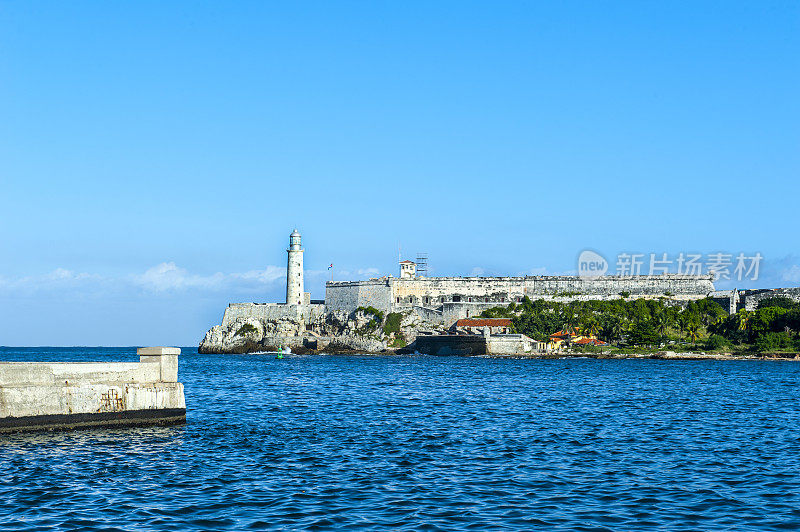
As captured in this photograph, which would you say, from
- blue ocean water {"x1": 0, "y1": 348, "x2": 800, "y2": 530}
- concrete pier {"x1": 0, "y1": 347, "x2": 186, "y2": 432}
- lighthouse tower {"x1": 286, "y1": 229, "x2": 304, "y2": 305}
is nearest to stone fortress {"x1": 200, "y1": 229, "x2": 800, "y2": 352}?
lighthouse tower {"x1": 286, "y1": 229, "x2": 304, "y2": 305}

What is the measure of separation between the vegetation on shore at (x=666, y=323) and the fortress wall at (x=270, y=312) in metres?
30.0

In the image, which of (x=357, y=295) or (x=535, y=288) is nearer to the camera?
(x=535, y=288)

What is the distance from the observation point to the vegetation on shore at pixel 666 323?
105375 millimetres

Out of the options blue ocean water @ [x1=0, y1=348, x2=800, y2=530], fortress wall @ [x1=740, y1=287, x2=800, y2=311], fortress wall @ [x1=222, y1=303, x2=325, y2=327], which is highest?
fortress wall @ [x1=740, y1=287, x2=800, y2=311]

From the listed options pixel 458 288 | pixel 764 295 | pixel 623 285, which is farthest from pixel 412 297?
pixel 764 295

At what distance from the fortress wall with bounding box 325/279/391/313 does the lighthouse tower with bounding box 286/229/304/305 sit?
277 inches

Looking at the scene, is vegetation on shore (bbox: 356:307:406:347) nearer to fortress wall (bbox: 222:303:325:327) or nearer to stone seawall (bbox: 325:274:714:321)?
stone seawall (bbox: 325:274:714:321)

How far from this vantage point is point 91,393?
85.6 feet

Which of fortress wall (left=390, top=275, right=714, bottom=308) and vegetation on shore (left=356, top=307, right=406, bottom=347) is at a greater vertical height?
fortress wall (left=390, top=275, right=714, bottom=308)

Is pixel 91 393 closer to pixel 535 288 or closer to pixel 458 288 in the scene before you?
pixel 458 288

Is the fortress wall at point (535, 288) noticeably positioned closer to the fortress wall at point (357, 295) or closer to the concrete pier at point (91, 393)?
the fortress wall at point (357, 295)

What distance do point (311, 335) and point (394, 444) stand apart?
109m

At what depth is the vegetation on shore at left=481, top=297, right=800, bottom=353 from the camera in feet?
346

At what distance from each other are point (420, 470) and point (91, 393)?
11.9m
